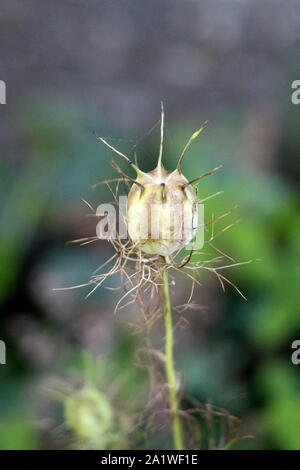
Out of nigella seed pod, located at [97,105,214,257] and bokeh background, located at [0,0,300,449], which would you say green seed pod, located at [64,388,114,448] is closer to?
bokeh background, located at [0,0,300,449]

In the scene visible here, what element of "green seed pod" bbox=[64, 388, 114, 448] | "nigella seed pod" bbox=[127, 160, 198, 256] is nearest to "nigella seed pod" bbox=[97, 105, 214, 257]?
"nigella seed pod" bbox=[127, 160, 198, 256]

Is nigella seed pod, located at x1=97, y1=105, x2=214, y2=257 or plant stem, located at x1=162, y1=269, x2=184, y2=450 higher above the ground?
nigella seed pod, located at x1=97, y1=105, x2=214, y2=257

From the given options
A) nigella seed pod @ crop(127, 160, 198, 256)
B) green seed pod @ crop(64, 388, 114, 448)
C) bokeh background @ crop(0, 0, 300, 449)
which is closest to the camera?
nigella seed pod @ crop(127, 160, 198, 256)

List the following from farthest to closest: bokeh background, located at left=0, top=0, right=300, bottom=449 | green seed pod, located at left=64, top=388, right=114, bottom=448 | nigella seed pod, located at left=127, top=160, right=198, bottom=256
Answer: bokeh background, located at left=0, top=0, right=300, bottom=449
green seed pod, located at left=64, top=388, right=114, bottom=448
nigella seed pod, located at left=127, top=160, right=198, bottom=256

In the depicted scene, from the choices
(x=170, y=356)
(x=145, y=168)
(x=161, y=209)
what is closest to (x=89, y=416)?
(x=170, y=356)

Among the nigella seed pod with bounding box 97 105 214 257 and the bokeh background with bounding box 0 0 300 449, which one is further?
the bokeh background with bounding box 0 0 300 449

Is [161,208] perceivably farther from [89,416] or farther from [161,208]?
[89,416]

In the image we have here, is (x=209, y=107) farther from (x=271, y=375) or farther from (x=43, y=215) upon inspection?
(x=271, y=375)

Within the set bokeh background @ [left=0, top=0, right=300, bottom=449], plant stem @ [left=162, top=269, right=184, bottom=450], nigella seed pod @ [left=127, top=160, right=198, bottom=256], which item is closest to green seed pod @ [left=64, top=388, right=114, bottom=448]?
bokeh background @ [left=0, top=0, right=300, bottom=449]

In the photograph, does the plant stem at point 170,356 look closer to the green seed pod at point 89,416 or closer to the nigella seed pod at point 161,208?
the nigella seed pod at point 161,208
